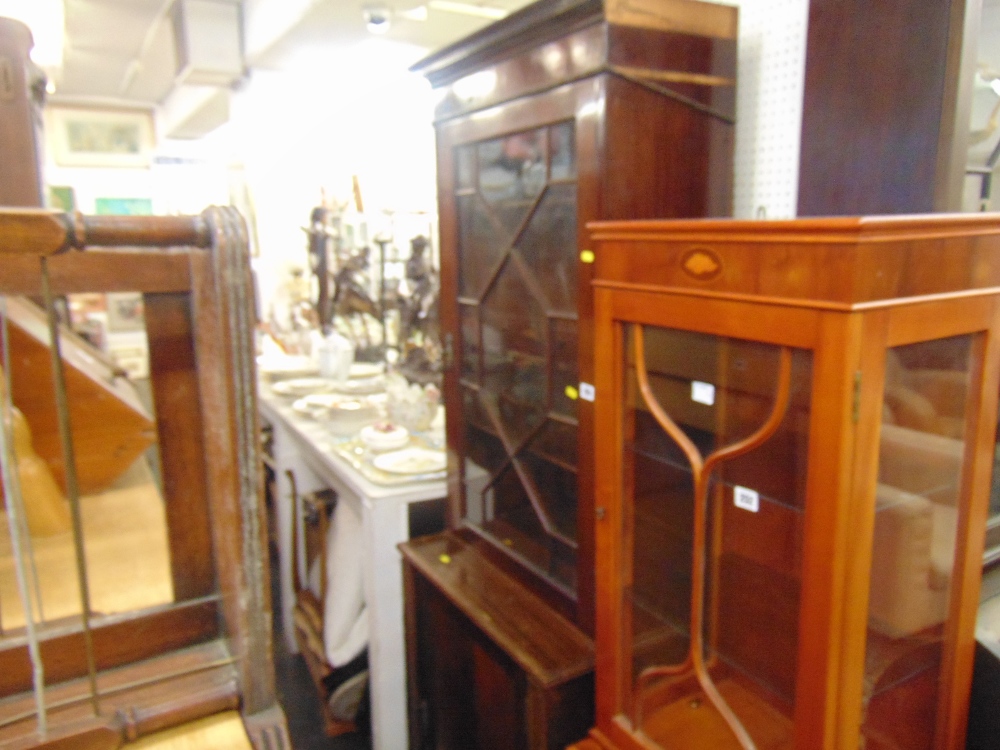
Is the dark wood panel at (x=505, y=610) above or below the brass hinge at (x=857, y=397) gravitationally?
below

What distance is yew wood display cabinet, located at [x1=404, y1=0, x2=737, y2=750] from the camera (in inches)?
49.8

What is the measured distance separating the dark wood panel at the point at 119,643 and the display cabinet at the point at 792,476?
0.61 metres

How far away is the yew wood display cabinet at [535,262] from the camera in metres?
1.26

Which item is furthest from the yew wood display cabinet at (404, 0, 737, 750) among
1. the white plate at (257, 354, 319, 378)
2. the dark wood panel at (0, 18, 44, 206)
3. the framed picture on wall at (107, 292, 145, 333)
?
the framed picture on wall at (107, 292, 145, 333)

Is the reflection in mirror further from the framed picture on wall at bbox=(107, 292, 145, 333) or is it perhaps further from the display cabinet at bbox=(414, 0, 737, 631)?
the framed picture on wall at bbox=(107, 292, 145, 333)

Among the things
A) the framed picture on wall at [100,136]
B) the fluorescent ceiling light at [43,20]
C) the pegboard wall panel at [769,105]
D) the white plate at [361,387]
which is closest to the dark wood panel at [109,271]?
the pegboard wall panel at [769,105]

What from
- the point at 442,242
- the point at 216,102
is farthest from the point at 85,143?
the point at 442,242

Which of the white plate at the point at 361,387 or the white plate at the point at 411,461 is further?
the white plate at the point at 361,387

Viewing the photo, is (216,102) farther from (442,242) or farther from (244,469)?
(244,469)

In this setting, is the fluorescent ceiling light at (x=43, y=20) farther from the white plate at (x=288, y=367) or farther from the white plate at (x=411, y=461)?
the white plate at (x=411, y=461)

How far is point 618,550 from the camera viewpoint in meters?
1.19

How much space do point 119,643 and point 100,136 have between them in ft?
23.7

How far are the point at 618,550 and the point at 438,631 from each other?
823 mm

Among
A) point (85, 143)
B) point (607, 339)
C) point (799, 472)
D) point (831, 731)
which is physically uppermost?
point (85, 143)
